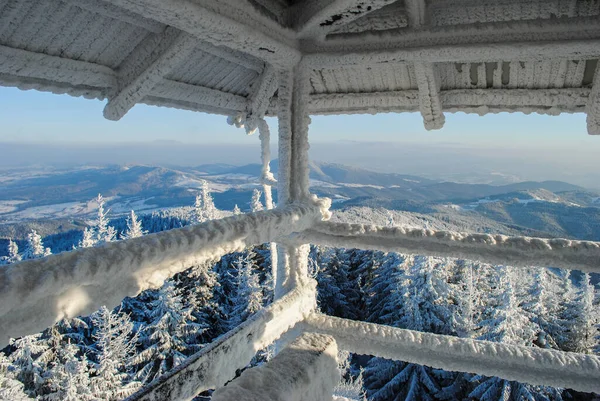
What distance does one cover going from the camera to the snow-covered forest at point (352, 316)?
11578 mm

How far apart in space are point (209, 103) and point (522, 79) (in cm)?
246

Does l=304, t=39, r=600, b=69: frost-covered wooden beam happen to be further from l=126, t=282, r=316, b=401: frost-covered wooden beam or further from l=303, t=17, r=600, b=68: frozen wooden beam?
l=126, t=282, r=316, b=401: frost-covered wooden beam

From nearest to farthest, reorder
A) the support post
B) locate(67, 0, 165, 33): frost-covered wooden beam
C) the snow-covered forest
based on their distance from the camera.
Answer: locate(67, 0, 165, 33): frost-covered wooden beam
the support post
the snow-covered forest

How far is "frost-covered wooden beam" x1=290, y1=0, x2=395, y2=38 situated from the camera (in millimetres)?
1845

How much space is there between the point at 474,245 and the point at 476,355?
54cm

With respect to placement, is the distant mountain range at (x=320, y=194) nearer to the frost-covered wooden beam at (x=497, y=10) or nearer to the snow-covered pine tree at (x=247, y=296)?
the snow-covered pine tree at (x=247, y=296)

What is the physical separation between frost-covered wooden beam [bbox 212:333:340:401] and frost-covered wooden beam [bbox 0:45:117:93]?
2.33 metres

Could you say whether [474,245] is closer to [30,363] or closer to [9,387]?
[9,387]

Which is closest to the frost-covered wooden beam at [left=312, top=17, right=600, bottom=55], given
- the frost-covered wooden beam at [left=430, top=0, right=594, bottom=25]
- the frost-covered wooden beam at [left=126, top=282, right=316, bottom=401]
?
the frost-covered wooden beam at [left=430, top=0, right=594, bottom=25]

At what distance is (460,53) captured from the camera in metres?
2.09

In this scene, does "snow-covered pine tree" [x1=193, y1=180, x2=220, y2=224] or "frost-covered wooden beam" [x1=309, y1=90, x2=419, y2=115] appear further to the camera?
"snow-covered pine tree" [x1=193, y1=180, x2=220, y2=224]

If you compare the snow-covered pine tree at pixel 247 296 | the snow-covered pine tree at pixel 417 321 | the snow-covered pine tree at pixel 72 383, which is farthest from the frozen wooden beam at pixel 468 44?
the snow-covered pine tree at pixel 247 296

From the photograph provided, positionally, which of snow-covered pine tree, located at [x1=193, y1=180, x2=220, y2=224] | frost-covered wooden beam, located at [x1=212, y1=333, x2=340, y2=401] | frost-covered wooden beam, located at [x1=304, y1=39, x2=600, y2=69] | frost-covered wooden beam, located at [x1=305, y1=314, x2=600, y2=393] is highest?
frost-covered wooden beam, located at [x1=304, y1=39, x2=600, y2=69]

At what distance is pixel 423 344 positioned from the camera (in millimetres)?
1923
